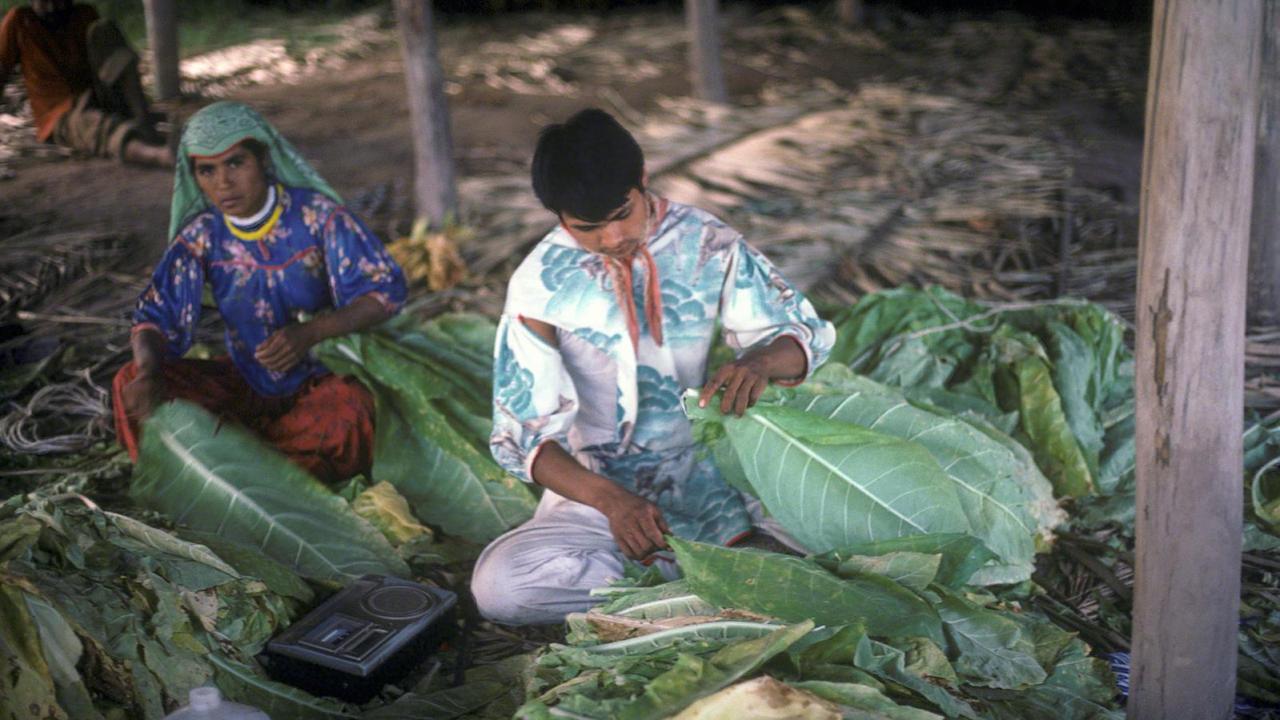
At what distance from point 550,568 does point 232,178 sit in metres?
1.32

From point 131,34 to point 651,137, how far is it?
3.03 meters

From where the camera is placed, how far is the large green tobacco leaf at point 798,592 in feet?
6.45

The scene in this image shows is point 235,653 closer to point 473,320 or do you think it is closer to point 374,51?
point 473,320

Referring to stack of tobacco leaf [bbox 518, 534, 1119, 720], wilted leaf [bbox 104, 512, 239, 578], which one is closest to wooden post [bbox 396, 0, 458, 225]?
wilted leaf [bbox 104, 512, 239, 578]

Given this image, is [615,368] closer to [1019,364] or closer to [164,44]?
[1019,364]

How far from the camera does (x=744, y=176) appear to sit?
548cm

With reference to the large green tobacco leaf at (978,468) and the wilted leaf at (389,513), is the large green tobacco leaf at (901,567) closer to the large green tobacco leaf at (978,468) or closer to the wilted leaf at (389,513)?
the large green tobacco leaf at (978,468)

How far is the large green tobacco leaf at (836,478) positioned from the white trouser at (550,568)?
0.68 ft

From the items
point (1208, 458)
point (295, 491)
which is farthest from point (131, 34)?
point (1208, 458)

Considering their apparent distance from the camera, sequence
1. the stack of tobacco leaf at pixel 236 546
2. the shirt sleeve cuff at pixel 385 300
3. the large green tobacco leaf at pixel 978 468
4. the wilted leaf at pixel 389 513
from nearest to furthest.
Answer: the stack of tobacco leaf at pixel 236 546 < the large green tobacco leaf at pixel 978 468 < the wilted leaf at pixel 389 513 < the shirt sleeve cuff at pixel 385 300

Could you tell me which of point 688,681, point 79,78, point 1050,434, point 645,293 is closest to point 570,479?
point 645,293

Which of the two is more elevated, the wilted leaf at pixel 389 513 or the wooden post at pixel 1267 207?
the wooden post at pixel 1267 207

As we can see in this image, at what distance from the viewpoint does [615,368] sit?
2504 mm

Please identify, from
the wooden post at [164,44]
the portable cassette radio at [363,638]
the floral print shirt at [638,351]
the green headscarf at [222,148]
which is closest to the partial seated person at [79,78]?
the wooden post at [164,44]
